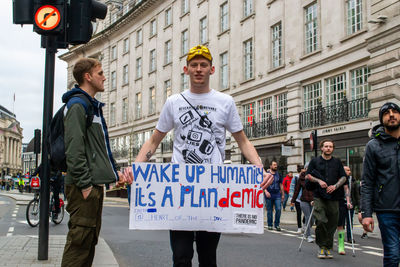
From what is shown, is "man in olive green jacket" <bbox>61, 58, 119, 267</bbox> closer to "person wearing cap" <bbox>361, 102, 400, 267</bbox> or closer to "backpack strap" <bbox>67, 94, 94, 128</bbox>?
"backpack strap" <bbox>67, 94, 94, 128</bbox>

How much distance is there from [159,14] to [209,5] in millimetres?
9216

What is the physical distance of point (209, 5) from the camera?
35.5m

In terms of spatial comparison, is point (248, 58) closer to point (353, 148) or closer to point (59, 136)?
point (353, 148)

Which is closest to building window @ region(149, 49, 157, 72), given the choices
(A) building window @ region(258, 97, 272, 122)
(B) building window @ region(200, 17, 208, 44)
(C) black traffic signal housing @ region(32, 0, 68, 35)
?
(B) building window @ region(200, 17, 208, 44)

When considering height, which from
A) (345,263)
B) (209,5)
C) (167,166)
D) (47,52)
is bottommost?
(345,263)

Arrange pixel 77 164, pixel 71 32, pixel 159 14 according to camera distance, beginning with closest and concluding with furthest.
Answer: pixel 77 164
pixel 71 32
pixel 159 14

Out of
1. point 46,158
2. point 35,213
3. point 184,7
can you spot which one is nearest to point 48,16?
point 46,158

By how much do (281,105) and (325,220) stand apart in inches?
749

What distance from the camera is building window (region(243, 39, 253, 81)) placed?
30.2m

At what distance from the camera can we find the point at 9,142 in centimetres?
16025

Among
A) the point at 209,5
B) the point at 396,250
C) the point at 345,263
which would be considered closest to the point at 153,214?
the point at 396,250

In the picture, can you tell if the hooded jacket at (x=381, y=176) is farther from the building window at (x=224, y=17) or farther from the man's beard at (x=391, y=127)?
the building window at (x=224, y=17)

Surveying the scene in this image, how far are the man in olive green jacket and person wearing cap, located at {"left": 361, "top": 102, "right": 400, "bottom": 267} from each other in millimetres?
2317

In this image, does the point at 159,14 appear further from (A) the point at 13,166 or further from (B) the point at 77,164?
(A) the point at 13,166
